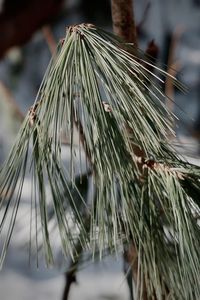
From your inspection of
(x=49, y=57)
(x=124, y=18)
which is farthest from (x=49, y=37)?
(x=124, y=18)

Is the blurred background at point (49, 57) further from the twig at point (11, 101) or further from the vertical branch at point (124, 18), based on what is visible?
the vertical branch at point (124, 18)

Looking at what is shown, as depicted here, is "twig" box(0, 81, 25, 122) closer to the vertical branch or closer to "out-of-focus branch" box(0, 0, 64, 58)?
"out-of-focus branch" box(0, 0, 64, 58)

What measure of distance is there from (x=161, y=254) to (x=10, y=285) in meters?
0.66

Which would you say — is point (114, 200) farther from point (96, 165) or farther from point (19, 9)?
point (19, 9)

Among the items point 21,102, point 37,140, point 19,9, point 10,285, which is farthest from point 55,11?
point 37,140

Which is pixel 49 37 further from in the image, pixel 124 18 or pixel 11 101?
pixel 124 18

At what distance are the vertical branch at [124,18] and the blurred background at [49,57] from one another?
1.27ft

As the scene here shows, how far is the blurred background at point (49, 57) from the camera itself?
3.77ft

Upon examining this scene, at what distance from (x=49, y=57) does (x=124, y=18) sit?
0.46 m

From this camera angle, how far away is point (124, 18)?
2.41 ft

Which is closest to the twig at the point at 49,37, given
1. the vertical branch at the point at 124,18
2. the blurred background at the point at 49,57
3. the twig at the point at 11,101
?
the blurred background at the point at 49,57

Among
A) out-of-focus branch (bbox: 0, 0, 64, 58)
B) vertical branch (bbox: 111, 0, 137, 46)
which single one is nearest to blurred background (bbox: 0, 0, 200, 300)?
out-of-focus branch (bbox: 0, 0, 64, 58)

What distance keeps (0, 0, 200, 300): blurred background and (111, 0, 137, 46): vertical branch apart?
0.39 meters

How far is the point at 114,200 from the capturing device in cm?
A: 53
